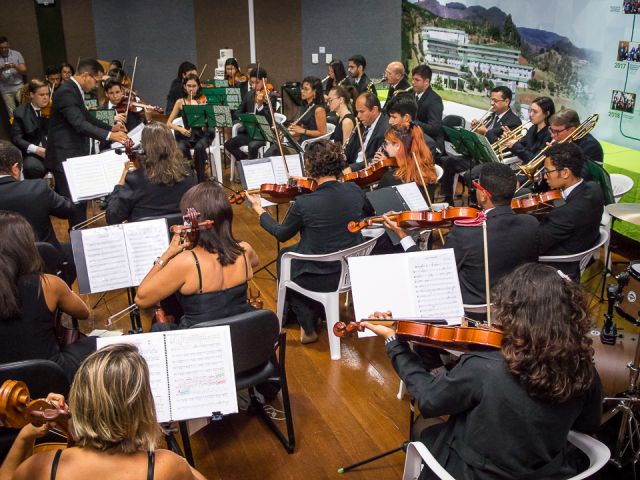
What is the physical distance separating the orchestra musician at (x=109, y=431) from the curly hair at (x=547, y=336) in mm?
1030

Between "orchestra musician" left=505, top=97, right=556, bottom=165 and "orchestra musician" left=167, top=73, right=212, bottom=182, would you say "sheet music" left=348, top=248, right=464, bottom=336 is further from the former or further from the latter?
"orchestra musician" left=167, top=73, right=212, bottom=182

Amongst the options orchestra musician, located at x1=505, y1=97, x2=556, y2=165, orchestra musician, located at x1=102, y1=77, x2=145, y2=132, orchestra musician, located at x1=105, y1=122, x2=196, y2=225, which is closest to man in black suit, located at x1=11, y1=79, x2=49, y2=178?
orchestra musician, located at x1=102, y1=77, x2=145, y2=132

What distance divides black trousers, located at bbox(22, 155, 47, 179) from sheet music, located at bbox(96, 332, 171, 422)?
4.74 meters

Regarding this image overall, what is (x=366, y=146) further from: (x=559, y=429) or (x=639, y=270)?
(x=559, y=429)

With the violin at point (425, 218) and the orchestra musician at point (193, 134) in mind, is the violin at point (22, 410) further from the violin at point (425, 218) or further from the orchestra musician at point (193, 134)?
the orchestra musician at point (193, 134)

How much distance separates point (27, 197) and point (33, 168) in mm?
2973

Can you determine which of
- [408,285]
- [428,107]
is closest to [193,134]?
[428,107]

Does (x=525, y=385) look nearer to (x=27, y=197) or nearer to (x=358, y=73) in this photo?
(x=27, y=197)

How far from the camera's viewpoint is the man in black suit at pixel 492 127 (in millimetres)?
6512

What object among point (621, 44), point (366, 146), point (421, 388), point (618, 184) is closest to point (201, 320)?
point (421, 388)

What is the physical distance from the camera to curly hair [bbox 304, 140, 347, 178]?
382 centimetres

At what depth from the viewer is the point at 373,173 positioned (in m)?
4.71

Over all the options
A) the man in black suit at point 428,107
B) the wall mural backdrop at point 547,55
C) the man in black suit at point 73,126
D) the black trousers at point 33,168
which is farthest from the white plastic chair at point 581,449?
the black trousers at point 33,168

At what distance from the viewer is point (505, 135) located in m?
6.20
